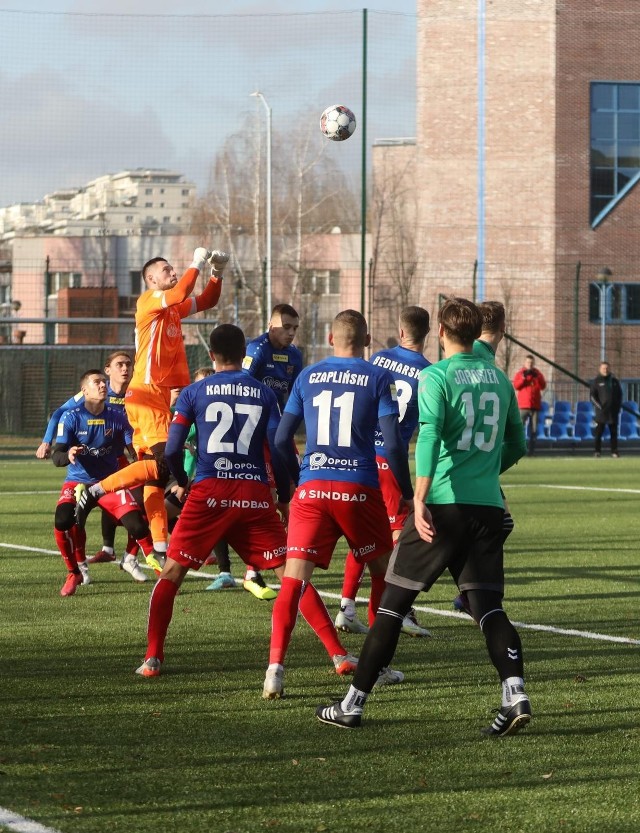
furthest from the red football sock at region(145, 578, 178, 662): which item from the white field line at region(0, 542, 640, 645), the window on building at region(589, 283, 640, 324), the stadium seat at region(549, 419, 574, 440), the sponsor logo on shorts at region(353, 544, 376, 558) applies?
the window on building at region(589, 283, 640, 324)

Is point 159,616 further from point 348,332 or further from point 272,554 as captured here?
point 348,332

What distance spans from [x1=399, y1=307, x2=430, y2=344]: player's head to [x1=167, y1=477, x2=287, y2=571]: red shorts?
192 centimetres

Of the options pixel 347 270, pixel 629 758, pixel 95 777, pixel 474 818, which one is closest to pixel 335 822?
pixel 474 818

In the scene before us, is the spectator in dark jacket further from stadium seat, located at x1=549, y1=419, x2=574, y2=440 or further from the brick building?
the brick building

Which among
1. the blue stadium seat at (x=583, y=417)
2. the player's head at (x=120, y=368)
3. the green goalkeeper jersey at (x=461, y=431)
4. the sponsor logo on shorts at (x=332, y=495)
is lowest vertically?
the blue stadium seat at (x=583, y=417)

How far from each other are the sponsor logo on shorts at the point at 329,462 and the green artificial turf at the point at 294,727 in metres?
1.16

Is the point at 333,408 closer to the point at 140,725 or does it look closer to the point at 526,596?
the point at 140,725

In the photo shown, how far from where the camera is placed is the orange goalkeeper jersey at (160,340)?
10.7 meters

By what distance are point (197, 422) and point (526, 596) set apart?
402cm

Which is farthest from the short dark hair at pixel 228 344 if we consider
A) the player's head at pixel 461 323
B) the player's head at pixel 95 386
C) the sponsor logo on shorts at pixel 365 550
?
the player's head at pixel 95 386

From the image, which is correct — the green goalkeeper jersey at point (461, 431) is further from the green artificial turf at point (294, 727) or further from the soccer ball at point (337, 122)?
the soccer ball at point (337, 122)

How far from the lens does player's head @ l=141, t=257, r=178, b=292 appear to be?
10562 mm

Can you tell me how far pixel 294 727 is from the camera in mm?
6055

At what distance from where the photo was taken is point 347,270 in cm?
3334
